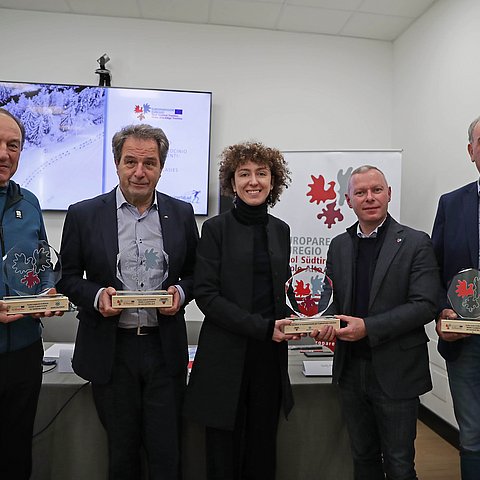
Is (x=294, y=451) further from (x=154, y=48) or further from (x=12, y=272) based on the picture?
(x=154, y=48)

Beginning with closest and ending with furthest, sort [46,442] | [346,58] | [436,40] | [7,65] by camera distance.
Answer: [46,442]
[436,40]
[7,65]
[346,58]

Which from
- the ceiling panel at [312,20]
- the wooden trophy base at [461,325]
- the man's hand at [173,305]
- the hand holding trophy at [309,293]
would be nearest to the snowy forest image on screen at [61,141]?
the ceiling panel at [312,20]

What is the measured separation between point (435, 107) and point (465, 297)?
2235mm

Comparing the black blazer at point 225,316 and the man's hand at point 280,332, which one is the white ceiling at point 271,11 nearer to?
the black blazer at point 225,316

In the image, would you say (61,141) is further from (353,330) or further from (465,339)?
(465,339)

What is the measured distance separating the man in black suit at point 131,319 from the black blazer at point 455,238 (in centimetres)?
104

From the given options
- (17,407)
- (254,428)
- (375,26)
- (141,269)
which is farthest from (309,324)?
(375,26)

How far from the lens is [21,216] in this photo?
1566 mm

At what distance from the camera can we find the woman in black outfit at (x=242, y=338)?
5.24 feet

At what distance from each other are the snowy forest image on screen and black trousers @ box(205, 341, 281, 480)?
2.56m

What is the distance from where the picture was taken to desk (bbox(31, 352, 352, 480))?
190 centimetres

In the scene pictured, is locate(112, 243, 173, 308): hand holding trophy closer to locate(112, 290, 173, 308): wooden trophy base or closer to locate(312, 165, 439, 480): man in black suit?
locate(112, 290, 173, 308): wooden trophy base

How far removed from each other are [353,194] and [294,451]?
3.90 feet

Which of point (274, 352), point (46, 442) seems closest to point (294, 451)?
point (274, 352)
